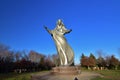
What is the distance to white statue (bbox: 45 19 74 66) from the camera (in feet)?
81.5

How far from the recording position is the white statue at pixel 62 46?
24.8m

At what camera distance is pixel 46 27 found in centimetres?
2516

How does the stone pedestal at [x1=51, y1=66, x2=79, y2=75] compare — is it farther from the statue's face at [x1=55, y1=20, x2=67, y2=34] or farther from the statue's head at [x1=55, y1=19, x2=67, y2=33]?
the statue's head at [x1=55, y1=19, x2=67, y2=33]

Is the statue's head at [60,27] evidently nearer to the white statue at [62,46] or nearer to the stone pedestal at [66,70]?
the white statue at [62,46]

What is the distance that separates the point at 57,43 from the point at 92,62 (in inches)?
1704

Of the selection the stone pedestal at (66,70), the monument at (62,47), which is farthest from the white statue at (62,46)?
the stone pedestal at (66,70)

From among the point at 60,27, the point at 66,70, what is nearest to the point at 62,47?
the point at 60,27

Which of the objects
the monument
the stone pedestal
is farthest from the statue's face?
the stone pedestal

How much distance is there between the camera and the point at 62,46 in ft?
81.4

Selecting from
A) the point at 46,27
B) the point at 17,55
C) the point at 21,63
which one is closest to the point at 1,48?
the point at 17,55

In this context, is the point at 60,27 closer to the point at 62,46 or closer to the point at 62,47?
the point at 62,46

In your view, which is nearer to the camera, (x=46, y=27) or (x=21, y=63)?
(x=46, y=27)

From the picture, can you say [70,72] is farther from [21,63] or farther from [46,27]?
[21,63]

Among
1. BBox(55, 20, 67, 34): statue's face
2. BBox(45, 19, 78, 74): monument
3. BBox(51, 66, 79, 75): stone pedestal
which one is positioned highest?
BBox(55, 20, 67, 34): statue's face
